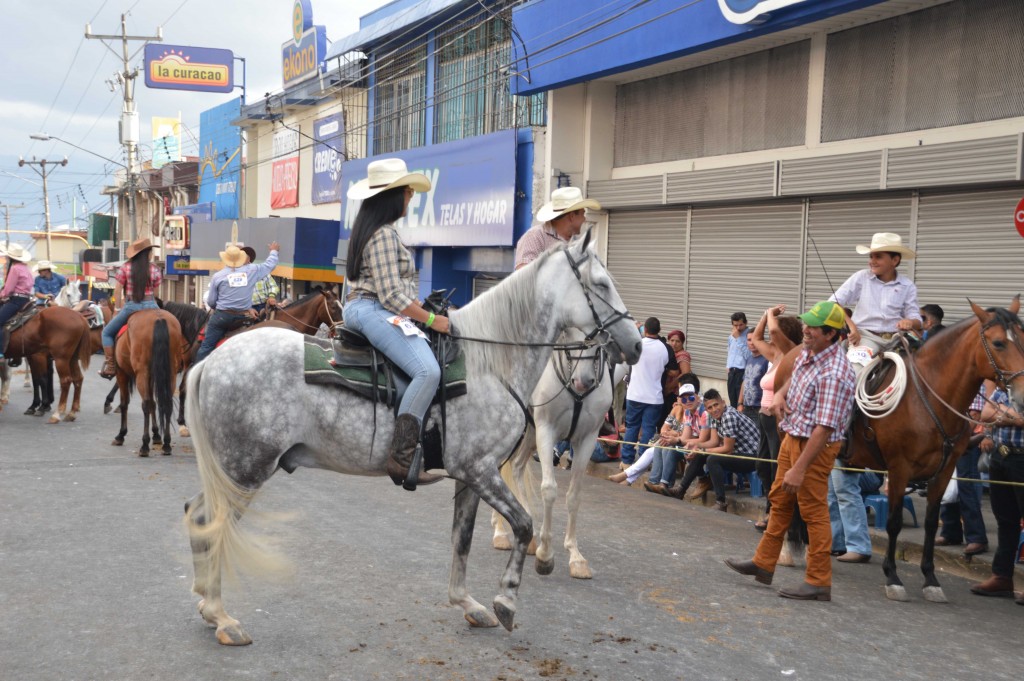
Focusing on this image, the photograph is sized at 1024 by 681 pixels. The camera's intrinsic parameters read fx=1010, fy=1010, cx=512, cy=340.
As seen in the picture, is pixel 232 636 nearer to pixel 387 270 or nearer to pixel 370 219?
pixel 387 270

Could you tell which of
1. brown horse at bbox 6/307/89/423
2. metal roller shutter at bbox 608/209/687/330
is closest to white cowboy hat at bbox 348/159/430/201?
metal roller shutter at bbox 608/209/687/330

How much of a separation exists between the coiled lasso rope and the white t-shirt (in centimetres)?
495

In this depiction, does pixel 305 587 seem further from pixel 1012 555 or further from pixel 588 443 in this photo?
pixel 1012 555

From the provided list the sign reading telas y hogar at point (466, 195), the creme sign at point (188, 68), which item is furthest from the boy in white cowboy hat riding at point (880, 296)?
the creme sign at point (188, 68)

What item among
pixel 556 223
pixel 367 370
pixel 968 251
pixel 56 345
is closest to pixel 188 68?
pixel 56 345

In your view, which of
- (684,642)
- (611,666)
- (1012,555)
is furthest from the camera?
(1012,555)

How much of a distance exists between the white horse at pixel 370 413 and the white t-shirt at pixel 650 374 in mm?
6706

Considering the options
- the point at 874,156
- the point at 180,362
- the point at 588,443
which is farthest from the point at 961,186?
the point at 180,362

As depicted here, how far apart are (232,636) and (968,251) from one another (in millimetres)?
9263

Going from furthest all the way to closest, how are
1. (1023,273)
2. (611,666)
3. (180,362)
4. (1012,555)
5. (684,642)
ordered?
(180,362) → (1023,273) → (1012,555) → (684,642) → (611,666)

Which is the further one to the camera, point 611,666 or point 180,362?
point 180,362

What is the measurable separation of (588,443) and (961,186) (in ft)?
20.4

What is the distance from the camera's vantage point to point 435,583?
7125 millimetres

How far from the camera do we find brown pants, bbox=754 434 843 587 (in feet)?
23.4
